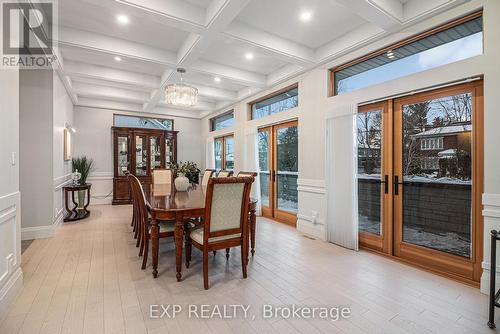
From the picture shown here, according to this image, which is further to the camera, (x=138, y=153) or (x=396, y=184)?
(x=138, y=153)

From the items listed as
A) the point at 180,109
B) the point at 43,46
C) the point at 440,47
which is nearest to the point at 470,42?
the point at 440,47

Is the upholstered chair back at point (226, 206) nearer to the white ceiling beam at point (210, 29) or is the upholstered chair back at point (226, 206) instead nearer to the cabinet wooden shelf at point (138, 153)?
Result: the white ceiling beam at point (210, 29)

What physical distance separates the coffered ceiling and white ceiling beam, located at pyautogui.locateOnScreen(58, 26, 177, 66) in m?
0.01

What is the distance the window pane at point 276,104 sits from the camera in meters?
4.63

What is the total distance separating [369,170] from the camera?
3.30 m

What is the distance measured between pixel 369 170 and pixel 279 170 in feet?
6.52

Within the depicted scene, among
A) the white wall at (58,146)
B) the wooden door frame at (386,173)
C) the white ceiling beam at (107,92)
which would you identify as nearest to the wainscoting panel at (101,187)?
the white wall at (58,146)

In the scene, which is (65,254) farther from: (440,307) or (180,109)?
(180,109)

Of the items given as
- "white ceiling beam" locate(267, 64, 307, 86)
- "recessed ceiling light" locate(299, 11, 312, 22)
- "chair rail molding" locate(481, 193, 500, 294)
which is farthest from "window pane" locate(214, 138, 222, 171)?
"chair rail molding" locate(481, 193, 500, 294)

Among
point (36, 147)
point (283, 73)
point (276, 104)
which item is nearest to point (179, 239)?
point (36, 147)

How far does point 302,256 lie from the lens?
309 cm

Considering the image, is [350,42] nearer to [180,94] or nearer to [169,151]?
[180,94]

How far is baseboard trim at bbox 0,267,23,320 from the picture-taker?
6.24ft

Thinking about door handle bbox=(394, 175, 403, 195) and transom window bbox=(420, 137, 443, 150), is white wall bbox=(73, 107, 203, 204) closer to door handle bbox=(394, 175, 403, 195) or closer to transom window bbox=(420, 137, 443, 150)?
door handle bbox=(394, 175, 403, 195)
